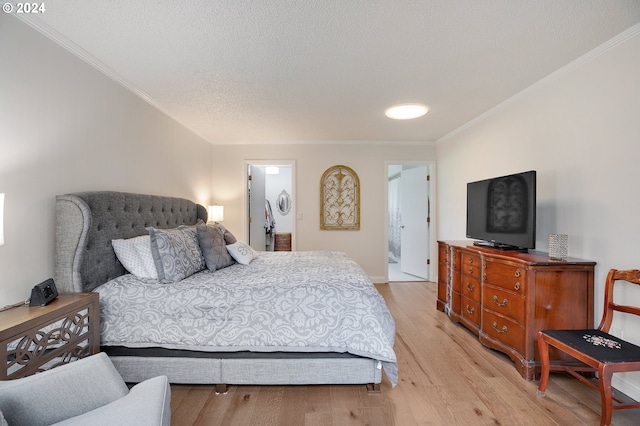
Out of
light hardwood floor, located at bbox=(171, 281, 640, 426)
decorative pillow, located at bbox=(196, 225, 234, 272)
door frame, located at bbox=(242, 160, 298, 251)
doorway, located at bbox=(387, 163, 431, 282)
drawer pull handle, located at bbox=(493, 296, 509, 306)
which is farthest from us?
doorway, located at bbox=(387, 163, 431, 282)

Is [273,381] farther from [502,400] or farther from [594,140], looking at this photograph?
[594,140]

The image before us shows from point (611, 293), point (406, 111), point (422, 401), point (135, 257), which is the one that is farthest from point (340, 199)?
point (611, 293)

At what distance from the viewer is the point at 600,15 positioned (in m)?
1.74

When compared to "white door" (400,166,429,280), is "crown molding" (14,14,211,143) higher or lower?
higher

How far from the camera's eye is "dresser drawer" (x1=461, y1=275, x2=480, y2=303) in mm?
2717

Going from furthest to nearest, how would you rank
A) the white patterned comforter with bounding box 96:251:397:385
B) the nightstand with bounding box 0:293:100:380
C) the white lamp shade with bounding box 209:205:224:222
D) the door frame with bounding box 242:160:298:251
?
the door frame with bounding box 242:160:298:251
the white lamp shade with bounding box 209:205:224:222
the white patterned comforter with bounding box 96:251:397:385
the nightstand with bounding box 0:293:100:380

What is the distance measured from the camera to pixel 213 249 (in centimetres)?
255

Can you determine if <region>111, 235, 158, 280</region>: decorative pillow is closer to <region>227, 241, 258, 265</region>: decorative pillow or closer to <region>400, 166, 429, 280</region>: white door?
<region>227, 241, 258, 265</region>: decorative pillow

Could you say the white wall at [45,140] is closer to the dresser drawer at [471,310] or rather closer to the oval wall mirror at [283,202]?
the dresser drawer at [471,310]

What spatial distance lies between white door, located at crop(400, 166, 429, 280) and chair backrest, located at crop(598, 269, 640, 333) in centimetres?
311

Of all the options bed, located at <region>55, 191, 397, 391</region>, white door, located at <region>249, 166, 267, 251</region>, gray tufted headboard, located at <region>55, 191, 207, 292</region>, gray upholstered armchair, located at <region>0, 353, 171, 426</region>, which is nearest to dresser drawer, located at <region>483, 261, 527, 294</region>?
bed, located at <region>55, 191, 397, 391</region>

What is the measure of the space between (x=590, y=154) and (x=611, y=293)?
1.05m

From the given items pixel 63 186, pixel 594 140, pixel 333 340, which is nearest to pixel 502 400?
pixel 333 340

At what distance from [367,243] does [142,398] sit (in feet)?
13.7
